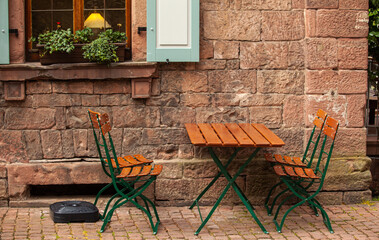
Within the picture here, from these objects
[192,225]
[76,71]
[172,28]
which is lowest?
[192,225]

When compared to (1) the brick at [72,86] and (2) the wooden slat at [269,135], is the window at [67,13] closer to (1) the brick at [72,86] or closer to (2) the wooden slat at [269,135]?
(1) the brick at [72,86]

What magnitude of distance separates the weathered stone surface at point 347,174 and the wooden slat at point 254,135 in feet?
3.51

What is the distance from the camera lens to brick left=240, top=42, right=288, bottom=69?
19.4ft

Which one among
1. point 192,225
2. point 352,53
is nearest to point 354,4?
point 352,53

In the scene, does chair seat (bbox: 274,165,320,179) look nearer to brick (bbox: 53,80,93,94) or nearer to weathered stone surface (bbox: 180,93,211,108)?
weathered stone surface (bbox: 180,93,211,108)

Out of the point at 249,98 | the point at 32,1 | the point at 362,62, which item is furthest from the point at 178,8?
the point at 362,62

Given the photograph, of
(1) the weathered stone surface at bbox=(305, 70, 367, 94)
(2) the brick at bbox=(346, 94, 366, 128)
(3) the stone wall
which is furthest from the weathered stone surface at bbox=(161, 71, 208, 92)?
(2) the brick at bbox=(346, 94, 366, 128)

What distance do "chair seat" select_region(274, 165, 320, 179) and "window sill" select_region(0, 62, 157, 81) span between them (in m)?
1.66

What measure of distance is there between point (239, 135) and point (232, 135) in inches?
2.6

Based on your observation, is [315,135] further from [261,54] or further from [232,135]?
[232,135]

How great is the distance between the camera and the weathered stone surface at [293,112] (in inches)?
235

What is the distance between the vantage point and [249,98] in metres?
5.95

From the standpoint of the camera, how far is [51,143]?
5.87m

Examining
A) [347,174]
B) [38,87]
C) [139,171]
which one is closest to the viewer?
[139,171]
